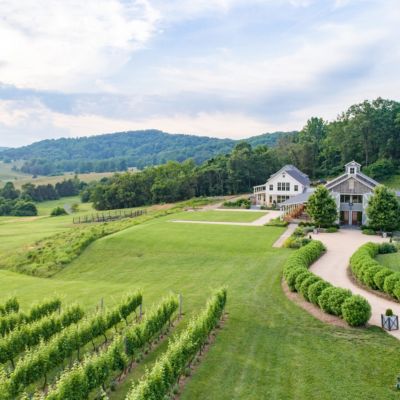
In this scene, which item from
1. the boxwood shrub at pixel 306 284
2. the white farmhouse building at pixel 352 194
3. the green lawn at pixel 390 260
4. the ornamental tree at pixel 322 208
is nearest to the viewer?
the boxwood shrub at pixel 306 284

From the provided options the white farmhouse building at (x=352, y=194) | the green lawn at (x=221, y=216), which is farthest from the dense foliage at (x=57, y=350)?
the green lawn at (x=221, y=216)

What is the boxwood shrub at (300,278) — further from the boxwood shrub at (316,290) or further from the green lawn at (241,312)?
the boxwood shrub at (316,290)

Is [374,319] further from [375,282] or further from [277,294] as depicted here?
[277,294]

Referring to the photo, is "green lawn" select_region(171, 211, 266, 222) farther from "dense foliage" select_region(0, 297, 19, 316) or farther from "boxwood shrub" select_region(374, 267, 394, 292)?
"dense foliage" select_region(0, 297, 19, 316)

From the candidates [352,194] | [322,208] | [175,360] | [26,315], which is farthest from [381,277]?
[352,194]

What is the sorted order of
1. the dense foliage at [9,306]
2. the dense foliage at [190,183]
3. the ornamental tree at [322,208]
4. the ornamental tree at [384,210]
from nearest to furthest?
1. the dense foliage at [9,306]
2. the ornamental tree at [384,210]
3. the ornamental tree at [322,208]
4. the dense foliage at [190,183]

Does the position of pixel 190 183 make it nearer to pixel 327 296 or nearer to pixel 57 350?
pixel 327 296
